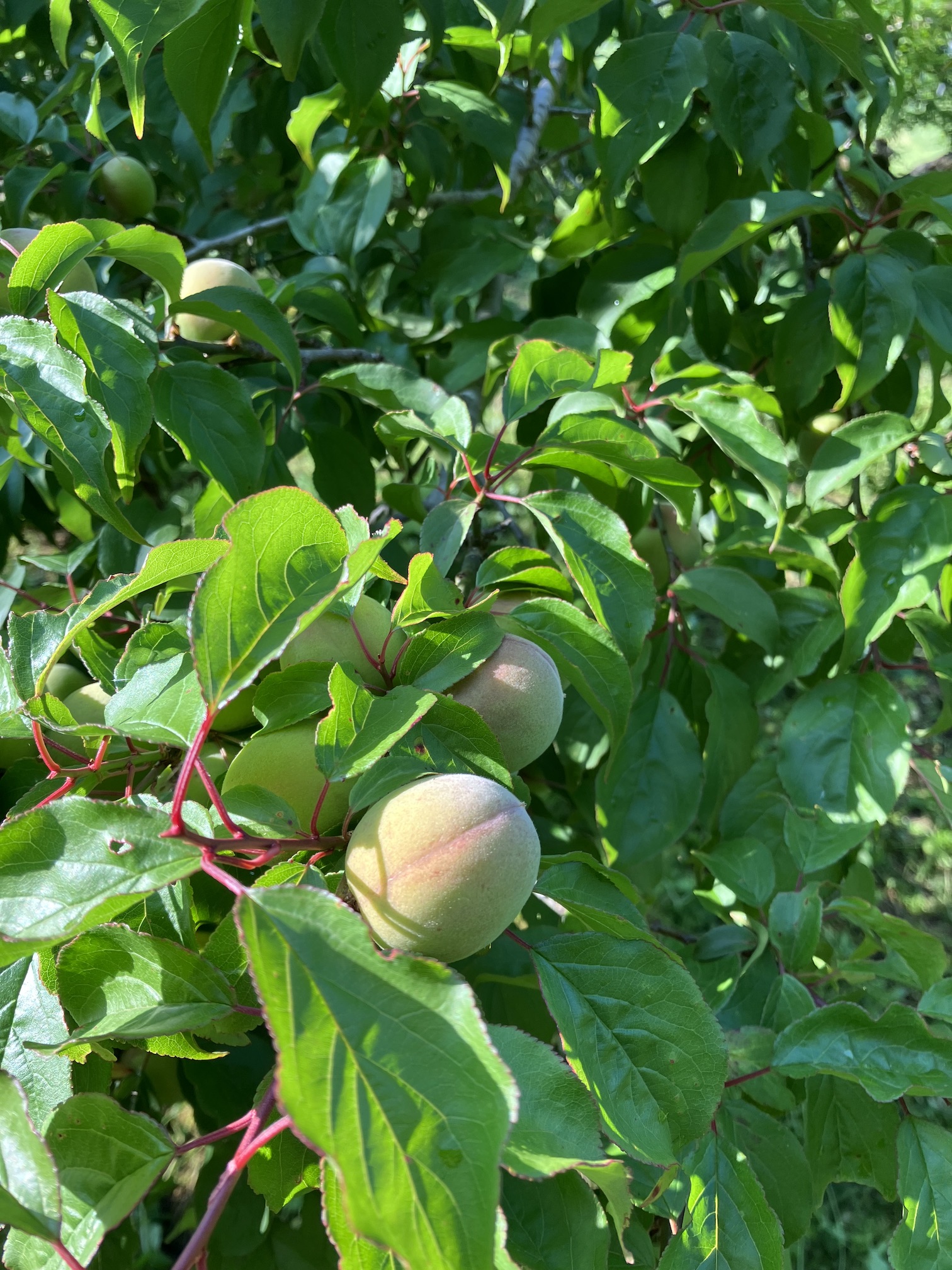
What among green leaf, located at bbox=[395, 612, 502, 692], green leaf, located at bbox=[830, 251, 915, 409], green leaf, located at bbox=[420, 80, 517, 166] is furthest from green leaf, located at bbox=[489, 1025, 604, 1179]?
green leaf, located at bbox=[420, 80, 517, 166]

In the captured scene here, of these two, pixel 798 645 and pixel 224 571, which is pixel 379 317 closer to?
pixel 798 645

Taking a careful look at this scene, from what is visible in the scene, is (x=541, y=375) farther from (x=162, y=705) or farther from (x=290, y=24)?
(x=162, y=705)

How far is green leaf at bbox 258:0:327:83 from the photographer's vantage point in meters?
0.72

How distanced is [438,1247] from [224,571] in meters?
0.30

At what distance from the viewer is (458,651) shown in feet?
2.01

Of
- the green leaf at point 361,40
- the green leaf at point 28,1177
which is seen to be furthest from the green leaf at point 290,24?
the green leaf at point 28,1177

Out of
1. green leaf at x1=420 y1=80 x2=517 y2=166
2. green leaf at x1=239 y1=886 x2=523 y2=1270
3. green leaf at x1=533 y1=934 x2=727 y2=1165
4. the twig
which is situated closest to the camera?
green leaf at x1=239 y1=886 x2=523 y2=1270

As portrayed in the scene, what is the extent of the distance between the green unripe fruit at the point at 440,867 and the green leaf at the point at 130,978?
10cm

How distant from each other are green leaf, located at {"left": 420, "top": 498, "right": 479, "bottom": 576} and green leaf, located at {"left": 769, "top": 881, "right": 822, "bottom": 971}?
44 centimetres

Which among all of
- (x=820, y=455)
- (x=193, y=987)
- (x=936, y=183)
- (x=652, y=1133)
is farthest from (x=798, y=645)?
(x=193, y=987)

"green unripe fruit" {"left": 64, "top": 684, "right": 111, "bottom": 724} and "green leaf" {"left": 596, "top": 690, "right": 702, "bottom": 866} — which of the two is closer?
"green unripe fruit" {"left": 64, "top": 684, "right": 111, "bottom": 724}

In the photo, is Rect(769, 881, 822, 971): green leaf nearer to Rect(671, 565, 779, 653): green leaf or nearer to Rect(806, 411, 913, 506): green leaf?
Rect(671, 565, 779, 653): green leaf

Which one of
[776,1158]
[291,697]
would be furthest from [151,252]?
[776,1158]

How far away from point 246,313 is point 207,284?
21 cm
